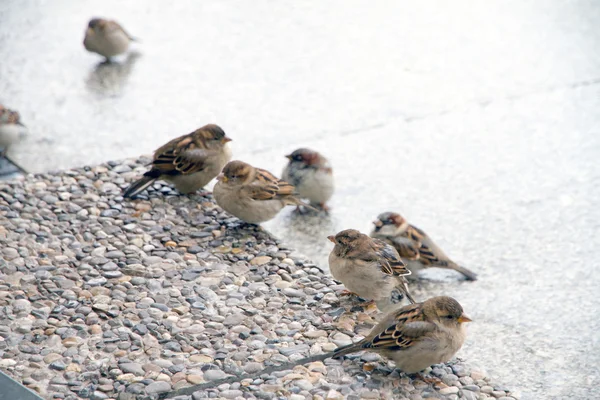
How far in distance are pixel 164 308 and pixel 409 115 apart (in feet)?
12.8

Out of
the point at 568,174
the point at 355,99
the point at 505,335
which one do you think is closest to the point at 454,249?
the point at 505,335

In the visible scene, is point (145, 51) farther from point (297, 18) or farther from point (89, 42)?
point (297, 18)

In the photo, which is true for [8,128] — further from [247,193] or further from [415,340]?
[415,340]

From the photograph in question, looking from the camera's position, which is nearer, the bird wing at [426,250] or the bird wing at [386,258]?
the bird wing at [386,258]

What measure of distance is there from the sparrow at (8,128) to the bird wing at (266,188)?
218 centimetres

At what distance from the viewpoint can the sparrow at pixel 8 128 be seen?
7000 mm

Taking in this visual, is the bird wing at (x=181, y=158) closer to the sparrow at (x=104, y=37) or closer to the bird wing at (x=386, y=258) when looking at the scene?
the bird wing at (x=386, y=258)

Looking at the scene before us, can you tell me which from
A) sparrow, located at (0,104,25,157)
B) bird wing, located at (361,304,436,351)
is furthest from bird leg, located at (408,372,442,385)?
sparrow, located at (0,104,25,157)

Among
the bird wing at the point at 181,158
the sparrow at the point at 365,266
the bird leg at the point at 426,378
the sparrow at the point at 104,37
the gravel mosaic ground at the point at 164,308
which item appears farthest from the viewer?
the sparrow at the point at 104,37

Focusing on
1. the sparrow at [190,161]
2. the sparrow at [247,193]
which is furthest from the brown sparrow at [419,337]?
the sparrow at [190,161]

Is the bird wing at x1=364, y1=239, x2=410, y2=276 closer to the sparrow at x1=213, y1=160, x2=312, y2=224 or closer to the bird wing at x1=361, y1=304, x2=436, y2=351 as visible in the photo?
the bird wing at x1=361, y1=304, x2=436, y2=351

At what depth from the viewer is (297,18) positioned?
10.1 meters

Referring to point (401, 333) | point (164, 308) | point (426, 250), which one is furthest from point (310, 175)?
point (401, 333)

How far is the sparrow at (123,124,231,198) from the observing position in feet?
20.4
